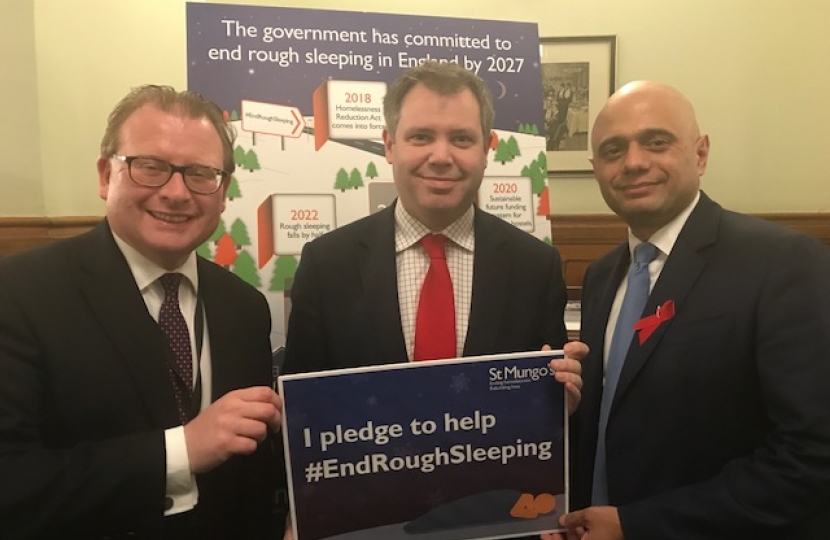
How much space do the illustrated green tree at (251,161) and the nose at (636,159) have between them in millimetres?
1505

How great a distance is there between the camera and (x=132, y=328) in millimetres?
1440

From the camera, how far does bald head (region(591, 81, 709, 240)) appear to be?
188 cm

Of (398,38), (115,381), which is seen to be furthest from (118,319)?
(398,38)

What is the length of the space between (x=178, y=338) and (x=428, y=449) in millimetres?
685

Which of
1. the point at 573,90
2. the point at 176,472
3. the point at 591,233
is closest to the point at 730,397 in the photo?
the point at 176,472

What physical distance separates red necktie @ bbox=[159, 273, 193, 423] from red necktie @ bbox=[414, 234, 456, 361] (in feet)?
2.03

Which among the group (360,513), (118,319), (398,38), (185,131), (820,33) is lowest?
(360,513)

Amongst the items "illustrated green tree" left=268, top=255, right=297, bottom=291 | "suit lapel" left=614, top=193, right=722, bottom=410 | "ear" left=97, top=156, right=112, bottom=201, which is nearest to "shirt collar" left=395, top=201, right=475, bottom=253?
"suit lapel" left=614, top=193, right=722, bottom=410

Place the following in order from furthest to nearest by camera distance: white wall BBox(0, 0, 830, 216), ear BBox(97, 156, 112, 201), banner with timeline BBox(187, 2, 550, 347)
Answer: white wall BBox(0, 0, 830, 216) → banner with timeline BBox(187, 2, 550, 347) → ear BBox(97, 156, 112, 201)

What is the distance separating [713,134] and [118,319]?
3.77 m

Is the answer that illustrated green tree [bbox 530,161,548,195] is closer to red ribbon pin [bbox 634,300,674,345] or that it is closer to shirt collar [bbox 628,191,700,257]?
shirt collar [bbox 628,191,700,257]

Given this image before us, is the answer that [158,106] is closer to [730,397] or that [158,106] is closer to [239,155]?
[239,155]

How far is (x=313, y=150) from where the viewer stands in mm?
2670

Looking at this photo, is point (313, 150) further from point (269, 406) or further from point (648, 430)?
point (648, 430)
